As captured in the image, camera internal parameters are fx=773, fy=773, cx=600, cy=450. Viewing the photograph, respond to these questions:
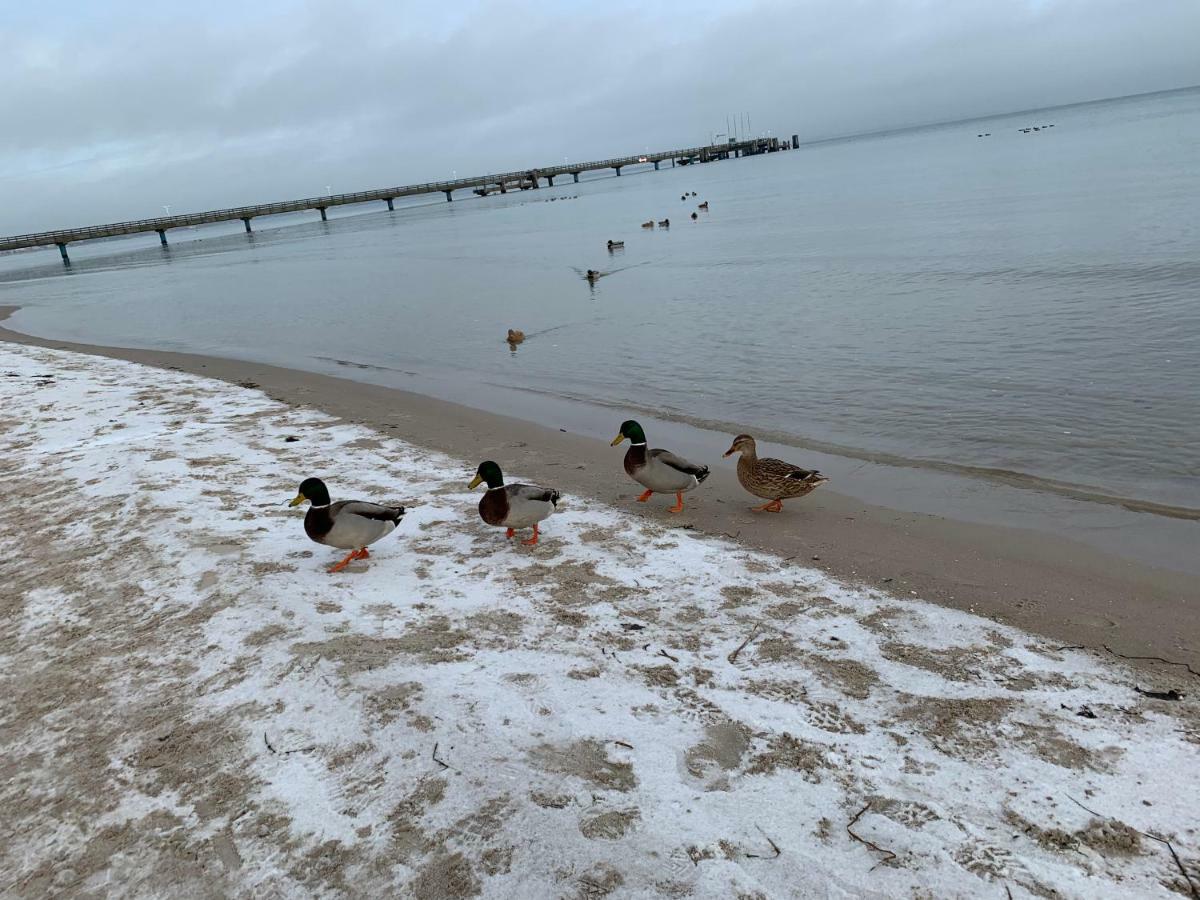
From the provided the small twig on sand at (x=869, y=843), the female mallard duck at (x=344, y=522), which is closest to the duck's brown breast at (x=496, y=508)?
the female mallard duck at (x=344, y=522)

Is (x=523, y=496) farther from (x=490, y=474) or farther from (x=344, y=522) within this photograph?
(x=344, y=522)

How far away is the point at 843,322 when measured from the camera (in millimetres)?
14922

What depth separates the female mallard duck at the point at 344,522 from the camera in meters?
5.10

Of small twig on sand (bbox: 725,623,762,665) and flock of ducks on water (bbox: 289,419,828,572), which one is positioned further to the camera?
flock of ducks on water (bbox: 289,419,828,572)

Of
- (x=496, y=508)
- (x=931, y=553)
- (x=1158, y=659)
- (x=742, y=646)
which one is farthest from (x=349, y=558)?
(x=1158, y=659)

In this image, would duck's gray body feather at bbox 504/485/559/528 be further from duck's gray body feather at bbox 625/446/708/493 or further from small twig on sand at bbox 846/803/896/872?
small twig on sand at bbox 846/803/896/872

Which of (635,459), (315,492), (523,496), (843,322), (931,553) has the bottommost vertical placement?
(843,322)

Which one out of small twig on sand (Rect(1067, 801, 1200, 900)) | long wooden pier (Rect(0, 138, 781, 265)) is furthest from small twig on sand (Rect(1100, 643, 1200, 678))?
long wooden pier (Rect(0, 138, 781, 265))

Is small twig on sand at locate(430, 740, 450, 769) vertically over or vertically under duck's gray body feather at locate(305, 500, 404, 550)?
under

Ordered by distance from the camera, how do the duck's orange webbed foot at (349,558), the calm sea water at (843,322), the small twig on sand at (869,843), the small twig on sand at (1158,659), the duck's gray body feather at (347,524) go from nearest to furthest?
1. the small twig on sand at (869,843)
2. the small twig on sand at (1158,659)
3. the duck's gray body feather at (347,524)
4. the duck's orange webbed foot at (349,558)
5. the calm sea water at (843,322)

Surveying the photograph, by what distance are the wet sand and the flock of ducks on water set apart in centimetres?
29

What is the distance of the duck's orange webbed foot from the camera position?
17.2 ft

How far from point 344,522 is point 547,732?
232cm

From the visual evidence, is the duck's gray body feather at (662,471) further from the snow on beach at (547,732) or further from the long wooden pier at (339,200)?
the long wooden pier at (339,200)
